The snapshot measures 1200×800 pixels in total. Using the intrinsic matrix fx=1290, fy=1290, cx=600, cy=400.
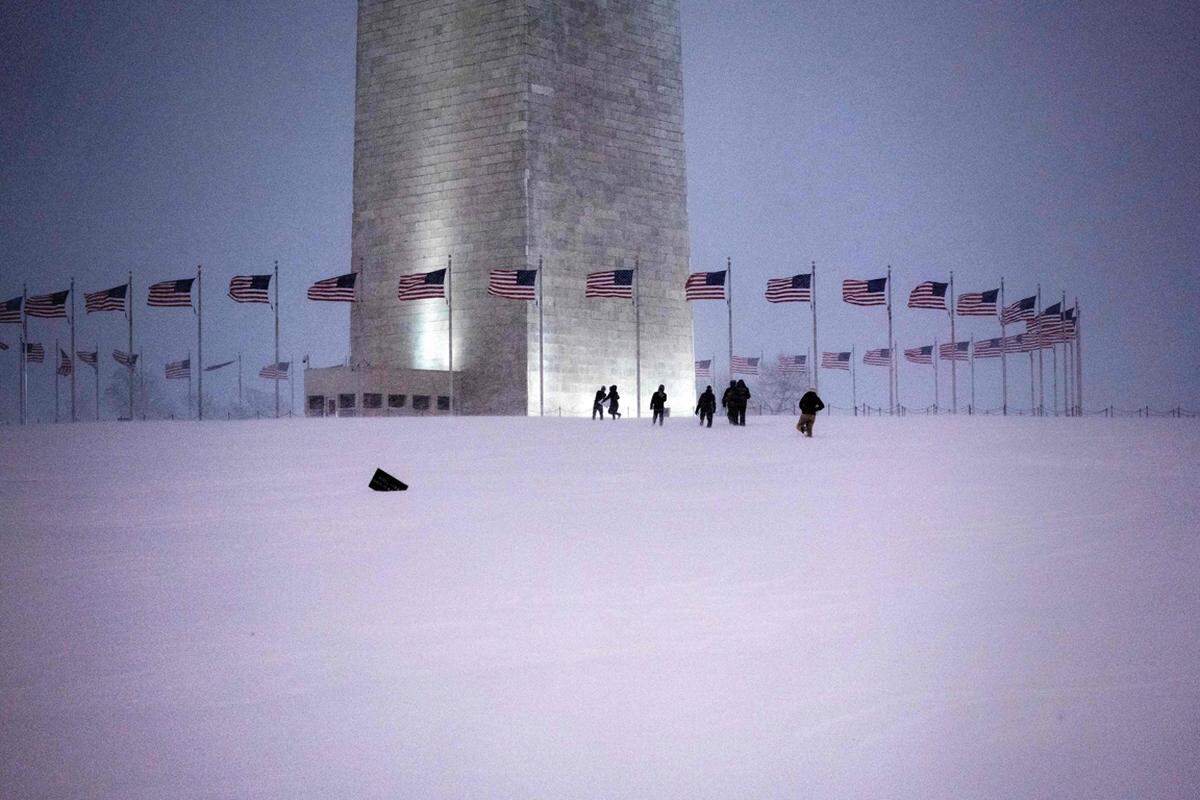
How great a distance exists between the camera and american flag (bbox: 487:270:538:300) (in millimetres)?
39562

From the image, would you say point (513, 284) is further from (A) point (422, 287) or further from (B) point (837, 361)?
(B) point (837, 361)

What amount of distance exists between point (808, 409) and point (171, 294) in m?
21.1

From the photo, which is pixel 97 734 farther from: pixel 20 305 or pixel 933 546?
pixel 20 305

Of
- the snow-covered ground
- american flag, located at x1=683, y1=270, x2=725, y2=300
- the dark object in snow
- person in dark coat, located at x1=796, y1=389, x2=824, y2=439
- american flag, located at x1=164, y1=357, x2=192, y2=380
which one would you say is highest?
american flag, located at x1=683, y1=270, x2=725, y2=300

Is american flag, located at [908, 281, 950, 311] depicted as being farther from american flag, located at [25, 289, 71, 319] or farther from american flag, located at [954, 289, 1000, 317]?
american flag, located at [25, 289, 71, 319]

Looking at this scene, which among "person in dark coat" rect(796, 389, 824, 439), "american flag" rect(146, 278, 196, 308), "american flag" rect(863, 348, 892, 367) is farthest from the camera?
"american flag" rect(863, 348, 892, 367)

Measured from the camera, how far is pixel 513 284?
39.6 meters

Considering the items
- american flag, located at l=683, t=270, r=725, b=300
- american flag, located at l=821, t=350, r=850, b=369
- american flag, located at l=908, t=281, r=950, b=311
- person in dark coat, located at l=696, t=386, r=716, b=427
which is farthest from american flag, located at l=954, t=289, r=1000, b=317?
person in dark coat, located at l=696, t=386, r=716, b=427

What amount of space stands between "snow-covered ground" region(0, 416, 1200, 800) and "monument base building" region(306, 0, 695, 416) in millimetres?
32020

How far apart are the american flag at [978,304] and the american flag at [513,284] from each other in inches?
542

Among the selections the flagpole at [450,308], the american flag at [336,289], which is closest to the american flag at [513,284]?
the american flag at [336,289]

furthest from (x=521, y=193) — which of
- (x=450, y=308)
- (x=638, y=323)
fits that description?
(x=638, y=323)

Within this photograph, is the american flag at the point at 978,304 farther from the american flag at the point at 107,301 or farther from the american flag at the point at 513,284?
the american flag at the point at 107,301

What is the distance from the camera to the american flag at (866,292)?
3969cm
